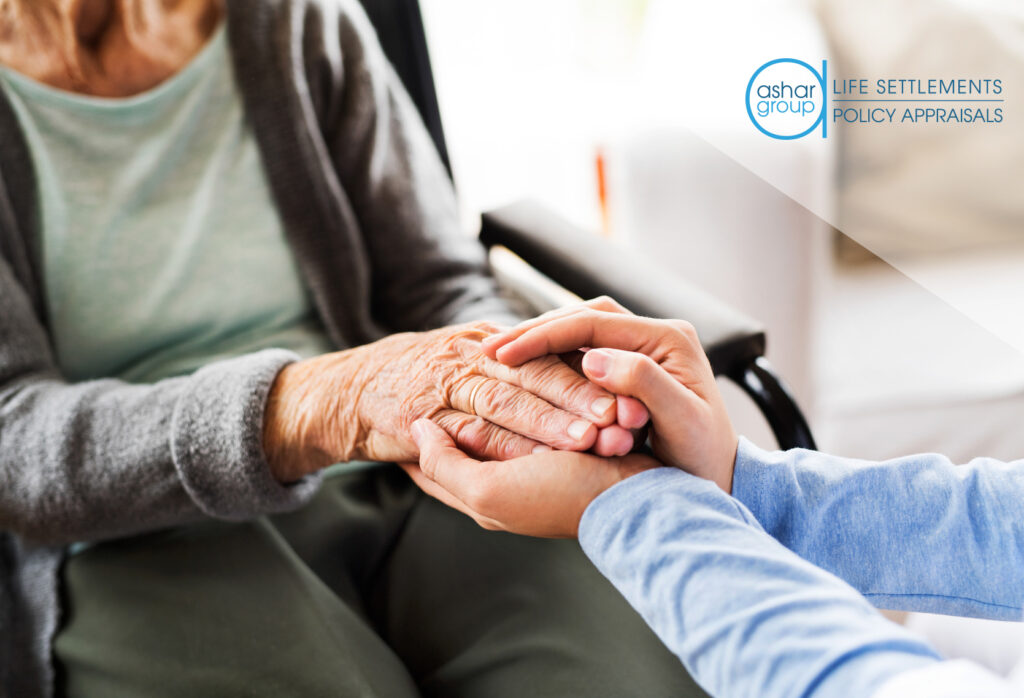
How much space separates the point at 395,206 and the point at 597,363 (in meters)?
0.43

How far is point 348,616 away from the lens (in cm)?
62

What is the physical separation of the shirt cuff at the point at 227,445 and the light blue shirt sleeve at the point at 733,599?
285 millimetres

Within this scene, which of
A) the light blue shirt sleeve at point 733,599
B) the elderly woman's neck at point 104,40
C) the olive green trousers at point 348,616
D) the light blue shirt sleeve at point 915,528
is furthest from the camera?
the elderly woman's neck at point 104,40

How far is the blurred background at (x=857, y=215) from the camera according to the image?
457 millimetres

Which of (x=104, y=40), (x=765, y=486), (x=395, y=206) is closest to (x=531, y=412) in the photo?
(x=765, y=486)

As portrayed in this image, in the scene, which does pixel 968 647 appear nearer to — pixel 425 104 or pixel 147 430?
pixel 147 430

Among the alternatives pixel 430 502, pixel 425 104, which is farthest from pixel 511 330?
pixel 425 104

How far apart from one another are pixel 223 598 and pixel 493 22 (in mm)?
1141

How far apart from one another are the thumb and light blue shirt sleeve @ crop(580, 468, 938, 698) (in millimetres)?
43

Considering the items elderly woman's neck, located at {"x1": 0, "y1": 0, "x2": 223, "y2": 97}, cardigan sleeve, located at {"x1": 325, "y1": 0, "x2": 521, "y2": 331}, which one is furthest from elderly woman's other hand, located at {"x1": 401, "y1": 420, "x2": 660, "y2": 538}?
elderly woman's neck, located at {"x1": 0, "y1": 0, "x2": 223, "y2": 97}

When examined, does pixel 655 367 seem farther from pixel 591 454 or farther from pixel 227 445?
pixel 227 445

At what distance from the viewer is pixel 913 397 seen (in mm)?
703

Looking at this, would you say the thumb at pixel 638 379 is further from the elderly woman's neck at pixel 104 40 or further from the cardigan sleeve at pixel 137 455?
the elderly woman's neck at pixel 104 40

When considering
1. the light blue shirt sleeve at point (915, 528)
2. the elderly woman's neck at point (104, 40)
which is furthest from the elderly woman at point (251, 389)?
the light blue shirt sleeve at point (915, 528)
